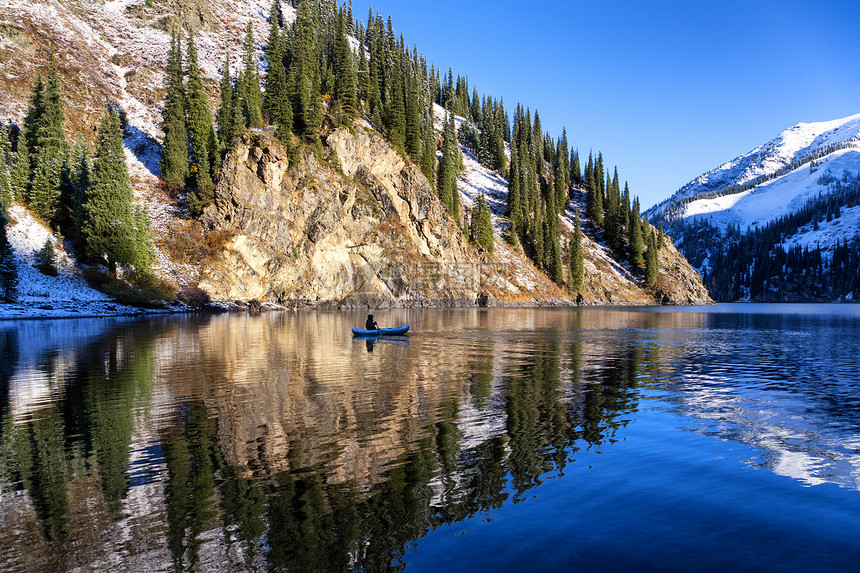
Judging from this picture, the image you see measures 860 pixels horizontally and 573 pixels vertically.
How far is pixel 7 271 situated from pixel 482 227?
88474 mm

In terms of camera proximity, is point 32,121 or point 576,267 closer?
point 32,121

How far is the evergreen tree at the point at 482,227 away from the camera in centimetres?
12188

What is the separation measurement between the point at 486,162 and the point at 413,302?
74.9 m

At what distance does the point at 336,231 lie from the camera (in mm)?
98062

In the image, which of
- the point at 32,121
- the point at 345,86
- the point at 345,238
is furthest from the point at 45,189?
the point at 345,86

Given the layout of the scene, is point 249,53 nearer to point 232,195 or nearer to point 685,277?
point 232,195

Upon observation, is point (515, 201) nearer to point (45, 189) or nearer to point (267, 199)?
point (267, 199)

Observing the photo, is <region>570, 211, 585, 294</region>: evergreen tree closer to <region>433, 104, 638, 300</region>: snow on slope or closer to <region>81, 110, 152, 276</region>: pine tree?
<region>433, 104, 638, 300</region>: snow on slope

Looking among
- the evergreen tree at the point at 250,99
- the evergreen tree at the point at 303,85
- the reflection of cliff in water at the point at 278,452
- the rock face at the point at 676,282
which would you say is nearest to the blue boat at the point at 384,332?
the reflection of cliff in water at the point at 278,452

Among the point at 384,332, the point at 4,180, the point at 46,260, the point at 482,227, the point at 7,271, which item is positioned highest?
the point at 482,227

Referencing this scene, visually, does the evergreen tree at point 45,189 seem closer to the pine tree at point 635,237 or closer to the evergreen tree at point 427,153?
the evergreen tree at point 427,153

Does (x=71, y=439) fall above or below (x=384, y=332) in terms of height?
below

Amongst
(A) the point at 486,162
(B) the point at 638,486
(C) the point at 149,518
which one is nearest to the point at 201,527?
(C) the point at 149,518

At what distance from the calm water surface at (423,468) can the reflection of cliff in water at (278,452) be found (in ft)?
0.23
